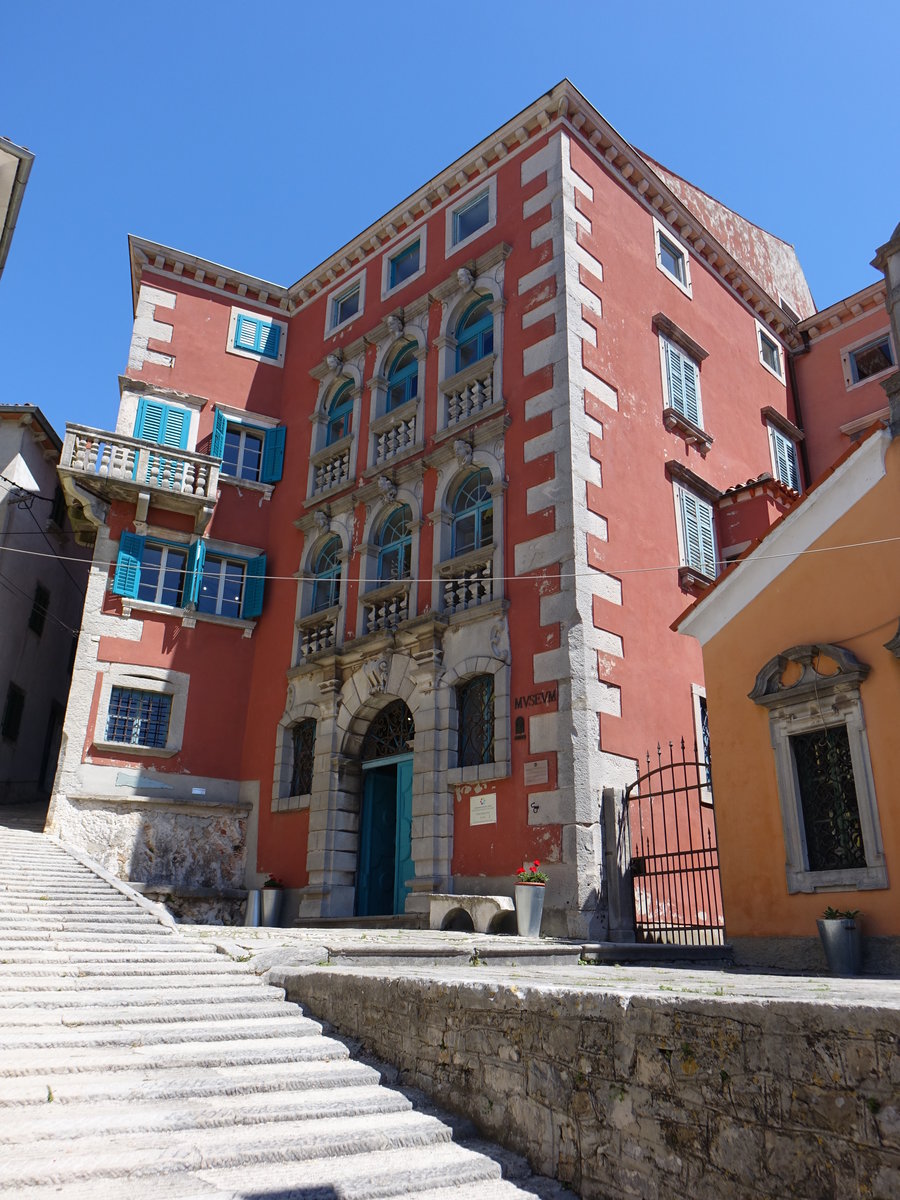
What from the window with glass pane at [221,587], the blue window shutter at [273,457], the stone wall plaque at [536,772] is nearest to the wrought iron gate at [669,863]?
the stone wall plaque at [536,772]

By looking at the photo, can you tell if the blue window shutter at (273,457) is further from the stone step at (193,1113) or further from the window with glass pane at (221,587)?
the stone step at (193,1113)

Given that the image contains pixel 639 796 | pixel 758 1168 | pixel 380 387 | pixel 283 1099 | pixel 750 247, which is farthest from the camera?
pixel 750 247

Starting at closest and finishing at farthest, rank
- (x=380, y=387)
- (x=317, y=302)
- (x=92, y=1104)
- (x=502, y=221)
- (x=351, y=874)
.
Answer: (x=92, y=1104), (x=351, y=874), (x=502, y=221), (x=380, y=387), (x=317, y=302)

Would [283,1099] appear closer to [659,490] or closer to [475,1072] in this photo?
[475,1072]

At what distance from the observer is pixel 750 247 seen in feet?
76.0

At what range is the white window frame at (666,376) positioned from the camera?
16688mm

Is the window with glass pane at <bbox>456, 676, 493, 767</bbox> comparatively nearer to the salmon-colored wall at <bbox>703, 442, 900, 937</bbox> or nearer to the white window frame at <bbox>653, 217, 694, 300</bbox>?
the salmon-colored wall at <bbox>703, 442, 900, 937</bbox>

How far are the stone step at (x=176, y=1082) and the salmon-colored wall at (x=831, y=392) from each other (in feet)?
60.7

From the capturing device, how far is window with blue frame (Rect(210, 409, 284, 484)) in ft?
65.1

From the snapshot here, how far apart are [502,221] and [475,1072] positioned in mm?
15524

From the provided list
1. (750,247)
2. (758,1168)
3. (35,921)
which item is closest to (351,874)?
(35,921)

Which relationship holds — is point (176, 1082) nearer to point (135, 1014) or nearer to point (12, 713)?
point (135, 1014)

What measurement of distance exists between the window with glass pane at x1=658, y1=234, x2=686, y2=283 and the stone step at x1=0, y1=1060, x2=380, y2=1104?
16864mm

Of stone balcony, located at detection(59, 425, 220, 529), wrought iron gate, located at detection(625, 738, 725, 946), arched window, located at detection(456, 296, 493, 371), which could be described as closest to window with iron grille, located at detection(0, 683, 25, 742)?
stone balcony, located at detection(59, 425, 220, 529)
